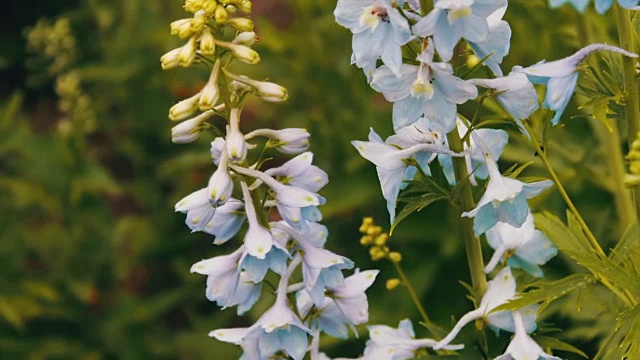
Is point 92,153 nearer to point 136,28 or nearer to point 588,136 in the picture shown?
point 136,28

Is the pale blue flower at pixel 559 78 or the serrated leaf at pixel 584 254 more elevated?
the pale blue flower at pixel 559 78

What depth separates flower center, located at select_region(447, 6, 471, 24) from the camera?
144cm

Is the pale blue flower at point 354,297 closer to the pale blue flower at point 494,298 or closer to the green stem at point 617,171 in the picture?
the pale blue flower at point 494,298

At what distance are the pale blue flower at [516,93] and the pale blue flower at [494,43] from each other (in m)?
0.02

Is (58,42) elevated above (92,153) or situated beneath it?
elevated above

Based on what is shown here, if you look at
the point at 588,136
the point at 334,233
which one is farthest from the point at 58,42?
the point at 588,136

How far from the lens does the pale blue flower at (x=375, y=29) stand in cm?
147

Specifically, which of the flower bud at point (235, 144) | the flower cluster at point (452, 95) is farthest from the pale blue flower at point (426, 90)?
the flower bud at point (235, 144)

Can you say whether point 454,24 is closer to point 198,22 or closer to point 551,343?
point 198,22

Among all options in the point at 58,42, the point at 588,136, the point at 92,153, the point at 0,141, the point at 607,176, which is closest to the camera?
the point at 607,176

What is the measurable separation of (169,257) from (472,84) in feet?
8.82

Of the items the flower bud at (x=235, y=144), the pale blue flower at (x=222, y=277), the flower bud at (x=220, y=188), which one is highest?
the flower bud at (x=235, y=144)

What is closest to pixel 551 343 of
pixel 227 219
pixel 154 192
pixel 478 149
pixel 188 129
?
pixel 478 149

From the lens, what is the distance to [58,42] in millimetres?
4016
